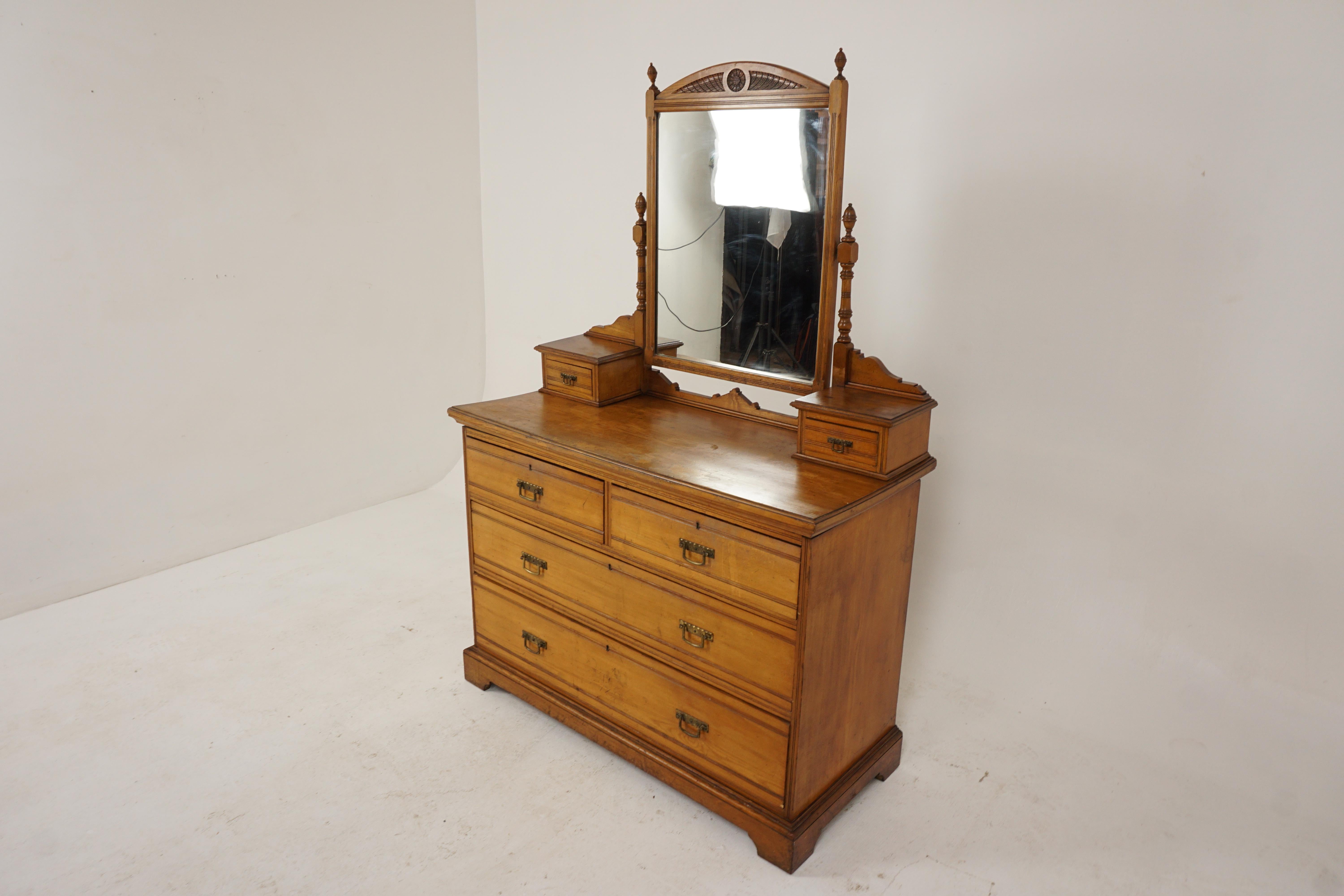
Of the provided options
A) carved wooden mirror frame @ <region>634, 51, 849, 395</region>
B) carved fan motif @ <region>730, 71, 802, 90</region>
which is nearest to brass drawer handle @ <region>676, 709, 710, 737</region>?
carved wooden mirror frame @ <region>634, 51, 849, 395</region>

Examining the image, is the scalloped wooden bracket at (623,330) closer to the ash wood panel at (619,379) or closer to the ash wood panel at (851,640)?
the ash wood panel at (619,379)

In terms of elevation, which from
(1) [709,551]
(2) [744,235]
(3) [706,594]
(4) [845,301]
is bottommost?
(3) [706,594]

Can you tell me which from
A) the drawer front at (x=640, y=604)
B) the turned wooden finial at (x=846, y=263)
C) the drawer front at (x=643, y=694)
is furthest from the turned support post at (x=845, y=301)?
the drawer front at (x=643, y=694)

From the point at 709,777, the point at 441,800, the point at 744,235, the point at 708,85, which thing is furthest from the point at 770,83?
the point at 441,800

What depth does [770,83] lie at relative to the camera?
7.79 ft

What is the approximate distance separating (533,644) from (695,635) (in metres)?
0.66

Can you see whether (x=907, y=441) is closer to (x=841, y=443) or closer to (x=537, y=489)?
(x=841, y=443)

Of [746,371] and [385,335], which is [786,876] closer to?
[746,371]

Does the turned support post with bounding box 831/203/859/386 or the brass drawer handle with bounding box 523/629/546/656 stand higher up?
the turned support post with bounding box 831/203/859/386

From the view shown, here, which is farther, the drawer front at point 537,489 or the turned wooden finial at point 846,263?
the drawer front at point 537,489

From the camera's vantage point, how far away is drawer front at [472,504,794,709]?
214cm

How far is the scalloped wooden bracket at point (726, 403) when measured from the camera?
8.45 ft

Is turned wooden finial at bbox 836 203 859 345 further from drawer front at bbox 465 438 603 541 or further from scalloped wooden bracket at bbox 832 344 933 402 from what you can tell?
drawer front at bbox 465 438 603 541

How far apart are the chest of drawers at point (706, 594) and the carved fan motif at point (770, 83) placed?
0.88 metres
